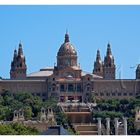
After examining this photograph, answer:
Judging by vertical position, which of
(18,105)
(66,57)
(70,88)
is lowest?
(18,105)

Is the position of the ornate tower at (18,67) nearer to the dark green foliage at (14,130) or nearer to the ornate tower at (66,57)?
the ornate tower at (66,57)

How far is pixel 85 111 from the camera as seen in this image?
54094mm

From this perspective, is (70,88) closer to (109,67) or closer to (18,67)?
(109,67)

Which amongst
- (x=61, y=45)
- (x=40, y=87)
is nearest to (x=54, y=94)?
(x=40, y=87)

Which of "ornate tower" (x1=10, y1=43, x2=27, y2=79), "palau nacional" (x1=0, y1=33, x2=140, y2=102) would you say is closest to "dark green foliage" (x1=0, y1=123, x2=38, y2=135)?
"palau nacional" (x1=0, y1=33, x2=140, y2=102)

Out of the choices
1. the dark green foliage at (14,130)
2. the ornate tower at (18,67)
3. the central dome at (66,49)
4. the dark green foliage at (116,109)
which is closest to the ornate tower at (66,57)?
the central dome at (66,49)

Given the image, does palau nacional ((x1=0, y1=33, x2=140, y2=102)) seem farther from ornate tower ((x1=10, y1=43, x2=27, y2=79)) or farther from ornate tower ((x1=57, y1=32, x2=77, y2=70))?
ornate tower ((x1=10, y1=43, x2=27, y2=79))

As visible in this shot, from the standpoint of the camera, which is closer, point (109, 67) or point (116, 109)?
point (116, 109)

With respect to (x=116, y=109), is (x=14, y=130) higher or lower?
lower

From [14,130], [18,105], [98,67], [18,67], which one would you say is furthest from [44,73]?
[14,130]

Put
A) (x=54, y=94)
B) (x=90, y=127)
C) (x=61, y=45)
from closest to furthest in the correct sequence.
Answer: (x=90, y=127), (x=54, y=94), (x=61, y=45)

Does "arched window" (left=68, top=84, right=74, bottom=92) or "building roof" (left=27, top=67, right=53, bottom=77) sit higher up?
"building roof" (left=27, top=67, right=53, bottom=77)

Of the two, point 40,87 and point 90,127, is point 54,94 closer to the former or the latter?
point 40,87

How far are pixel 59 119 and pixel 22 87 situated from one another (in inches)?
870
